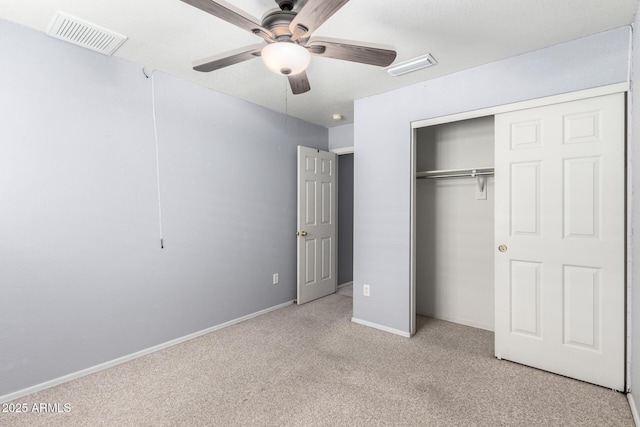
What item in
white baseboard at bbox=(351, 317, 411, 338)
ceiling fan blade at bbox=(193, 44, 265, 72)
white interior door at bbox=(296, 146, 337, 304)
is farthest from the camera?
white interior door at bbox=(296, 146, 337, 304)

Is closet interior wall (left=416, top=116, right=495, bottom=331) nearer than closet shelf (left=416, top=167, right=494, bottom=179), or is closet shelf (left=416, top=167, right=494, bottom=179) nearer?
closet shelf (left=416, top=167, right=494, bottom=179)

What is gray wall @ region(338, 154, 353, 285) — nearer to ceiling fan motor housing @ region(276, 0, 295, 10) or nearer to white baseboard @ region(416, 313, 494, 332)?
white baseboard @ region(416, 313, 494, 332)

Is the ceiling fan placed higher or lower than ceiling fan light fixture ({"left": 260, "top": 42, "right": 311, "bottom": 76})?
higher

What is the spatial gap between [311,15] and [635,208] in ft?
7.29

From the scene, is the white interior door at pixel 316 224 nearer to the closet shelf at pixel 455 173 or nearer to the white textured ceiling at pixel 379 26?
the closet shelf at pixel 455 173

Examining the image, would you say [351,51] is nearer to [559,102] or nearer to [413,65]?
[413,65]

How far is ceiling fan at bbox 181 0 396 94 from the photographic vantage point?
4.56ft

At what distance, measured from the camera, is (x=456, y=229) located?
137 inches


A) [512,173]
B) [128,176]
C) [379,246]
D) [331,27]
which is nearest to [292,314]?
[379,246]

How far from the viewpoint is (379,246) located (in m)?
3.30

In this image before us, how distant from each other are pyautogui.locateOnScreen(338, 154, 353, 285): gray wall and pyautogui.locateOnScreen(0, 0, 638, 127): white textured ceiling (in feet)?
7.93

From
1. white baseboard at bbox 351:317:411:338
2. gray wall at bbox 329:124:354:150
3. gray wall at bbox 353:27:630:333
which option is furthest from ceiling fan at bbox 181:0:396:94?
gray wall at bbox 329:124:354:150

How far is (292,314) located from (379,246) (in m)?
1.33

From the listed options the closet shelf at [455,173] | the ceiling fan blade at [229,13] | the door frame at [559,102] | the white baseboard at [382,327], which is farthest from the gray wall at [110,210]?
the closet shelf at [455,173]
